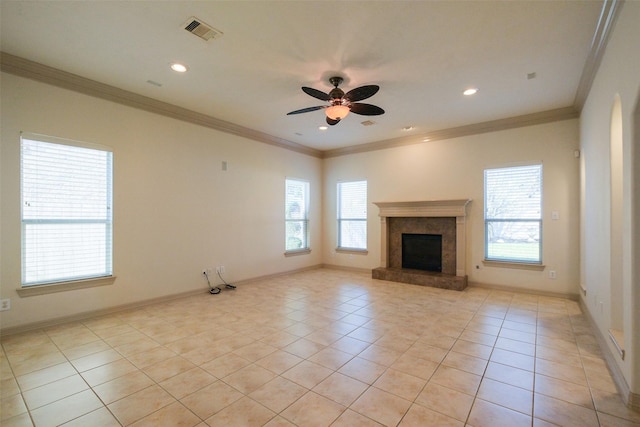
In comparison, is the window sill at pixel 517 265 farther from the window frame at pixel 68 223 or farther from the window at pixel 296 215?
the window frame at pixel 68 223

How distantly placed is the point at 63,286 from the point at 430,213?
5867 mm

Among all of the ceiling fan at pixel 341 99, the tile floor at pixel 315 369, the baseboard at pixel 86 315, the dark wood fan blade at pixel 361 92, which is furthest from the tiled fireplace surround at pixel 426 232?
the baseboard at pixel 86 315

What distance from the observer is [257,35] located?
2.77 m

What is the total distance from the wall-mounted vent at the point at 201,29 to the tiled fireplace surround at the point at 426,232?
453cm

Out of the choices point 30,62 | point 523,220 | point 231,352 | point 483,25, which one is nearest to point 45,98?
point 30,62

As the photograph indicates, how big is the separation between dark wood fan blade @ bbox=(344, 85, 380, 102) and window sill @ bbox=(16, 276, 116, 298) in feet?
12.8

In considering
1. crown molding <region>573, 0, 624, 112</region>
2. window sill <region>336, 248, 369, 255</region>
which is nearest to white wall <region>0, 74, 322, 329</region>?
window sill <region>336, 248, 369, 255</region>

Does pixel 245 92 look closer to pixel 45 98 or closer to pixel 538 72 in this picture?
pixel 45 98

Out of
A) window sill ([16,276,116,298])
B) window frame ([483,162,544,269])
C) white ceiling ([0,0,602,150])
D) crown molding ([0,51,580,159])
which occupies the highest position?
white ceiling ([0,0,602,150])

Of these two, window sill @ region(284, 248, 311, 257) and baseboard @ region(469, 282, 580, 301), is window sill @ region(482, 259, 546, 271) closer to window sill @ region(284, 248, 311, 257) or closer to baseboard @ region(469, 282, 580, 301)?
baseboard @ region(469, 282, 580, 301)

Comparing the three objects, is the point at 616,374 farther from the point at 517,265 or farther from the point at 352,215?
the point at 352,215

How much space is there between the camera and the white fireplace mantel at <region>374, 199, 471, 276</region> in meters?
5.49

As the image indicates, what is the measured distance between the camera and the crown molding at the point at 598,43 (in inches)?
91.0

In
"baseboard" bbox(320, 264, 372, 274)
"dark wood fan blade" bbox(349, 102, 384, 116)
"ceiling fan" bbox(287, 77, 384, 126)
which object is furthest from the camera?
"baseboard" bbox(320, 264, 372, 274)
